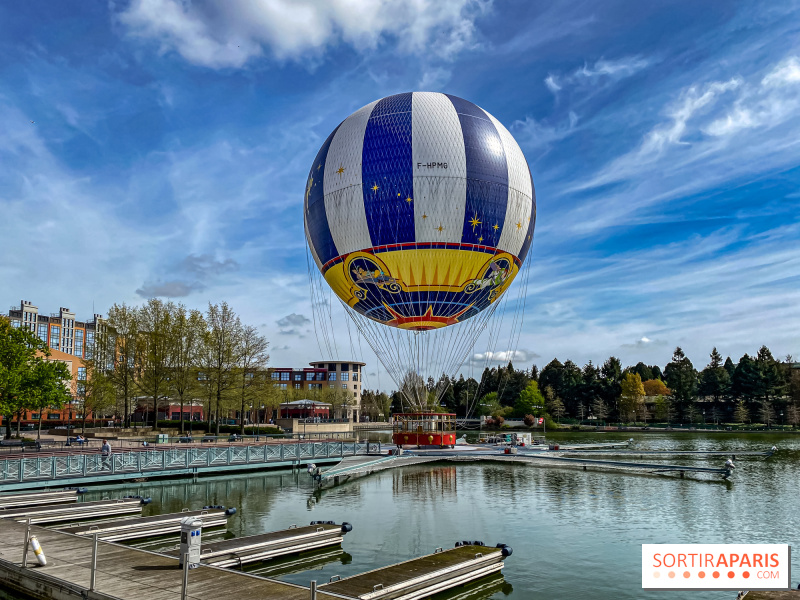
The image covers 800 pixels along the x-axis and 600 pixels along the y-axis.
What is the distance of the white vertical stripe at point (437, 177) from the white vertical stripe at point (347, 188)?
3187mm

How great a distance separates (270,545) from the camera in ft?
63.1

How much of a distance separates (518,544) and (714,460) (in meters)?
31.8

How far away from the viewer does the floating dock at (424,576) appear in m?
14.6

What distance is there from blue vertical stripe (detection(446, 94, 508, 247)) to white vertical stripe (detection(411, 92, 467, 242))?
0.43 m

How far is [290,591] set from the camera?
44.9 feet

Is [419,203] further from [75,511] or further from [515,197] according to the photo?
[75,511]

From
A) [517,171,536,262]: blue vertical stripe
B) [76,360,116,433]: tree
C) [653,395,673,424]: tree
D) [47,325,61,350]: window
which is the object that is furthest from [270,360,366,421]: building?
[517,171,536,262]: blue vertical stripe

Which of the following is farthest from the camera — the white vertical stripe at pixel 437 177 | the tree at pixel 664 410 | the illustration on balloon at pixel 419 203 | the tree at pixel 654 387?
the tree at pixel 654 387

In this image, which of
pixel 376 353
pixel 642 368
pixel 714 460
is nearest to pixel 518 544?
pixel 376 353

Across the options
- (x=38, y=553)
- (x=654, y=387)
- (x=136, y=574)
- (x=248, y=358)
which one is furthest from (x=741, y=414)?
(x=38, y=553)

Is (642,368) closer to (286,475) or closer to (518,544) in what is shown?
(286,475)

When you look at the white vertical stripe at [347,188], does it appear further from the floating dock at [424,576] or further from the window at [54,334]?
the window at [54,334]


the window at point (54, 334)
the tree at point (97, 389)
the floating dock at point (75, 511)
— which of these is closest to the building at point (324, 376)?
the window at point (54, 334)

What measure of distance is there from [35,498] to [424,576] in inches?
809
